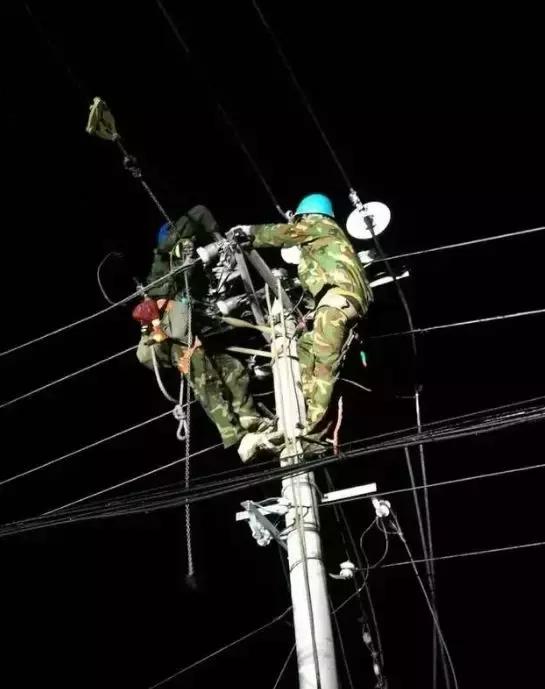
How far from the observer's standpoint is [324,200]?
7223mm

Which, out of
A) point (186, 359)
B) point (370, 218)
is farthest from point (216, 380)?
point (370, 218)

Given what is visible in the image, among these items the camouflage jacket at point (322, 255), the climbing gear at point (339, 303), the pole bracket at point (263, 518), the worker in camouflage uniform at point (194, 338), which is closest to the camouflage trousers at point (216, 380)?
the worker in camouflage uniform at point (194, 338)

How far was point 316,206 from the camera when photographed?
7160mm

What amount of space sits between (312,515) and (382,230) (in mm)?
2803

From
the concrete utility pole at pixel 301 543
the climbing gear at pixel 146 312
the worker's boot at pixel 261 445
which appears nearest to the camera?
the concrete utility pole at pixel 301 543

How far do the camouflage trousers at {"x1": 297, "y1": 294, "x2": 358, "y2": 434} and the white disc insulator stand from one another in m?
0.94

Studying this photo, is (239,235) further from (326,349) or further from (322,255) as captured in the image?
(326,349)

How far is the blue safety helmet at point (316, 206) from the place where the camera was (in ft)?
23.5

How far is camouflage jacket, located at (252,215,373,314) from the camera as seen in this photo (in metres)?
6.41

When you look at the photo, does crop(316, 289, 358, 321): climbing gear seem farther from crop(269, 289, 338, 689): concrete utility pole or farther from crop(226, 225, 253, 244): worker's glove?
crop(226, 225, 253, 244): worker's glove

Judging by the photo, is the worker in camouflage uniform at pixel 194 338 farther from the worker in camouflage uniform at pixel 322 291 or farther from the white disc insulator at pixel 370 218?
the white disc insulator at pixel 370 218

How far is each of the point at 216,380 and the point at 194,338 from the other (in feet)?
1.40

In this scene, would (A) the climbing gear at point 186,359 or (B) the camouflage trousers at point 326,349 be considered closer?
(B) the camouflage trousers at point 326,349

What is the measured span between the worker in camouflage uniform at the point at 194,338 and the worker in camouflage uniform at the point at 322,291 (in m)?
0.65
